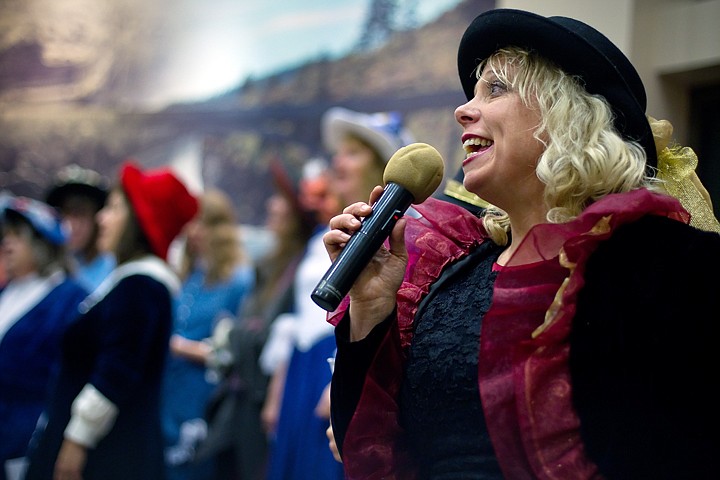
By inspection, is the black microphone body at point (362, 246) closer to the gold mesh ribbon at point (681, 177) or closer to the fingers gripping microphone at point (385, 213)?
the fingers gripping microphone at point (385, 213)

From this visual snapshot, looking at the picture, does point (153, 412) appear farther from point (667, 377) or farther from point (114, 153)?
point (114, 153)

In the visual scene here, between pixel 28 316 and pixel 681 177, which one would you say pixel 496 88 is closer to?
pixel 681 177

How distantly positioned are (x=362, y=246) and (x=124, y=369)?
230 centimetres

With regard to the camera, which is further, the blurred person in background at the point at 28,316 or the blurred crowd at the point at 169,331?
the blurred person in background at the point at 28,316

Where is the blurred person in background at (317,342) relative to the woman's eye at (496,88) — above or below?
below

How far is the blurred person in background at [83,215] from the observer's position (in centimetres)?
528

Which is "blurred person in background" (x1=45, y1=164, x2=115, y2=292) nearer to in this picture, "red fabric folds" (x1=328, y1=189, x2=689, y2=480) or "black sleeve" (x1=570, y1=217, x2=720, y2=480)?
"red fabric folds" (x1=328, y1=189, x2=689, y2=480)

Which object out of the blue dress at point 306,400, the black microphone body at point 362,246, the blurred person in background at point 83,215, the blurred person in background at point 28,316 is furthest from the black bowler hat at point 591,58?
the blurred person in background at point 83,215

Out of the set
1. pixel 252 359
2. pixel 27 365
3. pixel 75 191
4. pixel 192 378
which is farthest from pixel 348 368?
pixel 75 191

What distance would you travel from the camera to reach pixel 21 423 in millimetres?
4211

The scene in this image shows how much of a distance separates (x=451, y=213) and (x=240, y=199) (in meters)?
4.53

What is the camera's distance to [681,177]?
5.86ft

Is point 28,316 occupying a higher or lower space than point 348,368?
lower

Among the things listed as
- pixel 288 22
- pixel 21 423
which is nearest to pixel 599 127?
pixel 21 423
